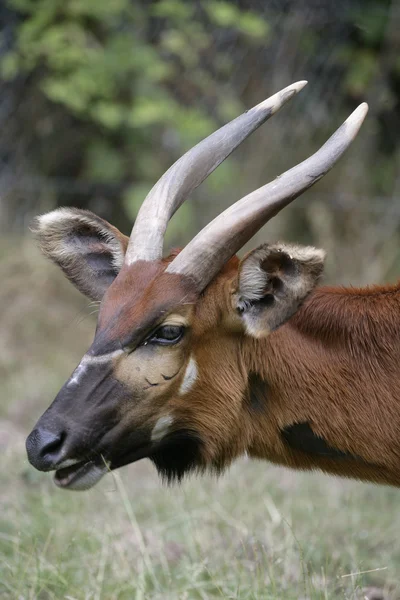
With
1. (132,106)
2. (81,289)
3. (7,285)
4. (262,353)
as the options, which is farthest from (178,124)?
(262,353)

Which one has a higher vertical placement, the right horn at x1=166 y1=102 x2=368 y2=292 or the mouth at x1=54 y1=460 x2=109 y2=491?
the right horn at x1=166 y1=102 x2=368 y2=292

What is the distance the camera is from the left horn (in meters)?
3.69

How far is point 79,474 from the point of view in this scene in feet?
11.1

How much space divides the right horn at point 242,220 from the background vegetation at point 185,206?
1.34 meters

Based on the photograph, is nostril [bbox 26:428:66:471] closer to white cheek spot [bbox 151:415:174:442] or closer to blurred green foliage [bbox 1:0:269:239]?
white cheek spot [bbox 151:415:174:442]

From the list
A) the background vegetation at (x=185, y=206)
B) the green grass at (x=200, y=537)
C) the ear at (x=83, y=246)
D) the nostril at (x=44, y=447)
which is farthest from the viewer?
the background vegetation at (x=185, y=206)

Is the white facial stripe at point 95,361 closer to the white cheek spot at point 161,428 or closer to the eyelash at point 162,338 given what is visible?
the eyelash at point 162,338

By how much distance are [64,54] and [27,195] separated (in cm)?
145

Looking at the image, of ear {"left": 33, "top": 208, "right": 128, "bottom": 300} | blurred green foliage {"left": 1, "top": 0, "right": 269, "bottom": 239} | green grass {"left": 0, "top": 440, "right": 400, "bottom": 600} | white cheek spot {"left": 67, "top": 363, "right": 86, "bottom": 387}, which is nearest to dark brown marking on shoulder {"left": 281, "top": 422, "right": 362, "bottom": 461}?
green grass {"left": 0, "top": 440, "right": 400, "bottom": 600}

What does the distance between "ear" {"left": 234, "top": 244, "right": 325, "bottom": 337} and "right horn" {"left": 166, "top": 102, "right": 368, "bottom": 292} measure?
0.10 m

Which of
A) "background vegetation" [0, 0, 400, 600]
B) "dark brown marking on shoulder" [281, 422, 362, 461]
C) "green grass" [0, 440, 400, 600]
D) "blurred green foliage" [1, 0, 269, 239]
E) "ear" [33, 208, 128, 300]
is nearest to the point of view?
"dark brown marking on shoulder" [281, 422, 362, 461]

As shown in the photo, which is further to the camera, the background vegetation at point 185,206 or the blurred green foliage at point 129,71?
the blurred green foliage at point 129,71

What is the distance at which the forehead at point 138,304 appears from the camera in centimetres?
334

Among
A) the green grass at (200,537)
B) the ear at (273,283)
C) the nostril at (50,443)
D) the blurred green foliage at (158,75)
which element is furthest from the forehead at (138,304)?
the blurred green foliage at (158,75)
